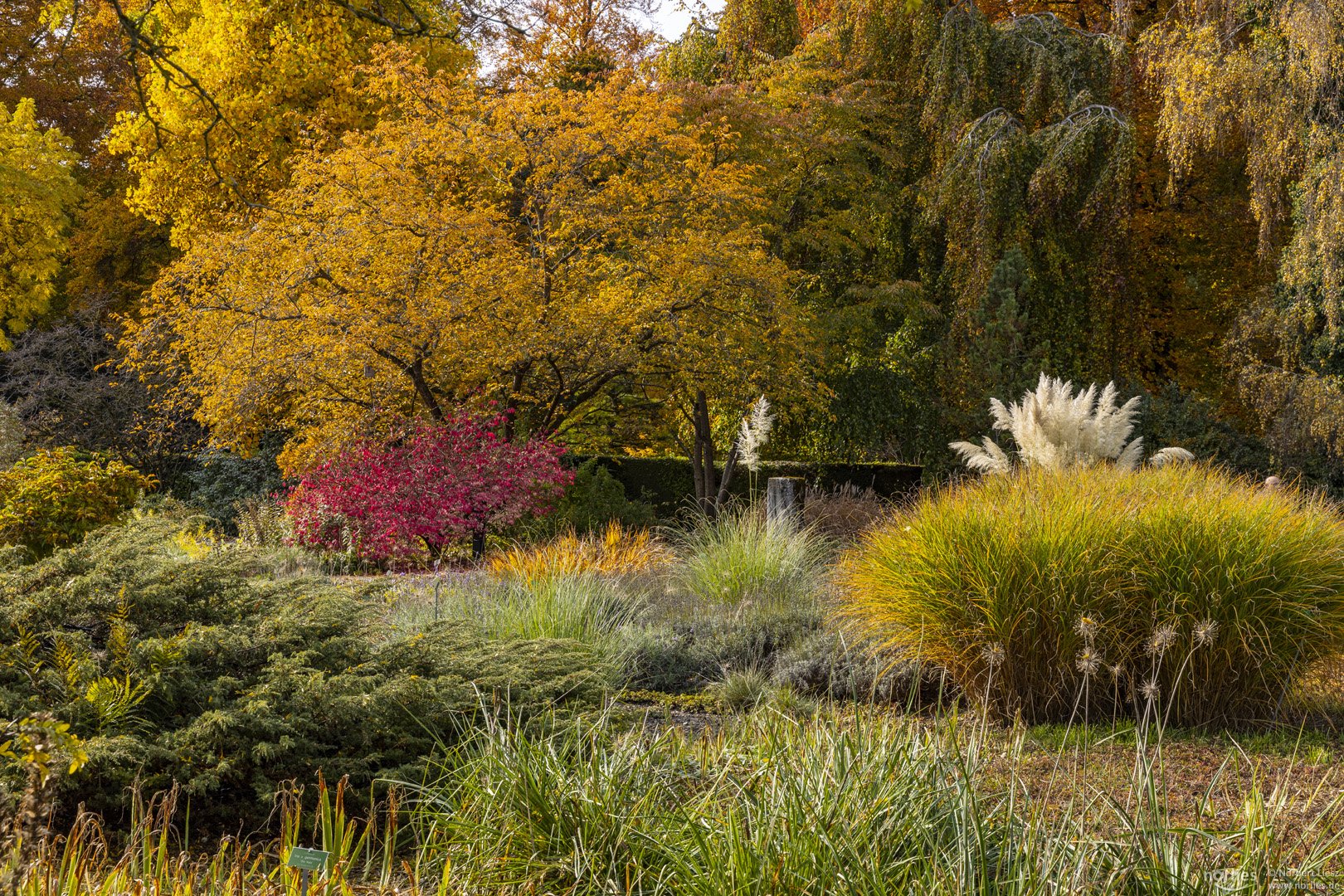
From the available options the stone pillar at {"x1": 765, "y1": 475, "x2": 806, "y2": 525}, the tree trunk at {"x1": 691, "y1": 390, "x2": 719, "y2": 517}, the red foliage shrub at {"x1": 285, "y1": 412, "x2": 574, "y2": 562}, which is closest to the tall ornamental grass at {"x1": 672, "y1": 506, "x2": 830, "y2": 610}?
the stone pillar at {"x1": 765, "y1": 475, "x2": 806, "y2": 525}

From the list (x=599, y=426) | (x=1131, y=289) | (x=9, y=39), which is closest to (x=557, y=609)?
(x=599, y=426)

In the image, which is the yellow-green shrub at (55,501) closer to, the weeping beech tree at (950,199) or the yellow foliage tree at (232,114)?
the yellow foliage tree at (232,114)

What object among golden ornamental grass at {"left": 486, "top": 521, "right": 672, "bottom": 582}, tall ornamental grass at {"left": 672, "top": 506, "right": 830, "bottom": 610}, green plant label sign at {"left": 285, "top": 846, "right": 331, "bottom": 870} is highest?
green plant label sign at {"left": 285, "top": 846, "right": 331, "bottom": 870}

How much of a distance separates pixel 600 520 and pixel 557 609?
5784 mm

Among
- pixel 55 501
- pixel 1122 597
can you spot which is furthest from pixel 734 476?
pixel 1122 597

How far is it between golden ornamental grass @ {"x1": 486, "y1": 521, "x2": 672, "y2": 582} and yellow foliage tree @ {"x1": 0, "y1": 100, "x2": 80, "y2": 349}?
12.7 metres

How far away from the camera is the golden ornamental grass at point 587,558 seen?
7902 mm

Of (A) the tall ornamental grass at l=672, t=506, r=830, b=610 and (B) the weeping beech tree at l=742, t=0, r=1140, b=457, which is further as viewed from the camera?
(B) the weeping beech tree at l=742, t=0, r=1140, b=457

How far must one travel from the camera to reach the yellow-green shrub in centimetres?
821

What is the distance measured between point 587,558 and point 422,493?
8.60ft

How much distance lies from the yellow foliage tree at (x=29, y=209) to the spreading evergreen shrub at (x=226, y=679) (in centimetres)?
1570

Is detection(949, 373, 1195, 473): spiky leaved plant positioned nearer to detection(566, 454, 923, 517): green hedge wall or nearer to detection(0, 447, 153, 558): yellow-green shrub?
detection(566, 454, 923, 517): green hedge wall

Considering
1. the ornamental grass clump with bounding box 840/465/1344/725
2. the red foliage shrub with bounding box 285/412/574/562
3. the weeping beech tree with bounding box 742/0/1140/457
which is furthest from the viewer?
the weeping beech tree with bounding box 742/0/1140/457

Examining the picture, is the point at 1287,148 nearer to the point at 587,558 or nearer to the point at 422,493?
the point at 587,558
